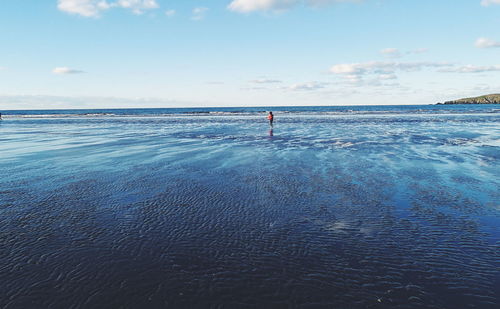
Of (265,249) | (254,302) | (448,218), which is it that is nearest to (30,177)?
(265,249)

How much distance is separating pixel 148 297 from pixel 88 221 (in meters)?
4.67

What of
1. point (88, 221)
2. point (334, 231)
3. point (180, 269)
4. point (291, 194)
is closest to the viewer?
point (180, 269)

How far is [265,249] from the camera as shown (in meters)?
7.28

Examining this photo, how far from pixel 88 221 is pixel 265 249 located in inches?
220

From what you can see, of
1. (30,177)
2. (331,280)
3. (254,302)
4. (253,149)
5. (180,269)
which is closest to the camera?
(254,302)

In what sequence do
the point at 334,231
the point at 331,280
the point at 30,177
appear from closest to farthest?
1. the point at 331,280
2. the point at 334,231
3. the point at 30,177

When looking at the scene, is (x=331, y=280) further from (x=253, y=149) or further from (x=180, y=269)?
(x=253, y=149)

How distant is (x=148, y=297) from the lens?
18.1 feet

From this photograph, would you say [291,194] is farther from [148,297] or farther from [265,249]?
[148,297]

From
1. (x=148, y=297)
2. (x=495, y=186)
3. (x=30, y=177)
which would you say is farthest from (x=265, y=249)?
(x=30, y=177)

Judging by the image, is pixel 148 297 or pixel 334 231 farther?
pixel 334 231

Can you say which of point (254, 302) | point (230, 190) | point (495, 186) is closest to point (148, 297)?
point (254, 302)

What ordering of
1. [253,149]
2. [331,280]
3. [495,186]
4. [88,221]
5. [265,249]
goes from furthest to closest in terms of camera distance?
[253,149]
[495,186]
[88,221]
[265,249]
[331,280]

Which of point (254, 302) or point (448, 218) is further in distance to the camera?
point (448, 218)
